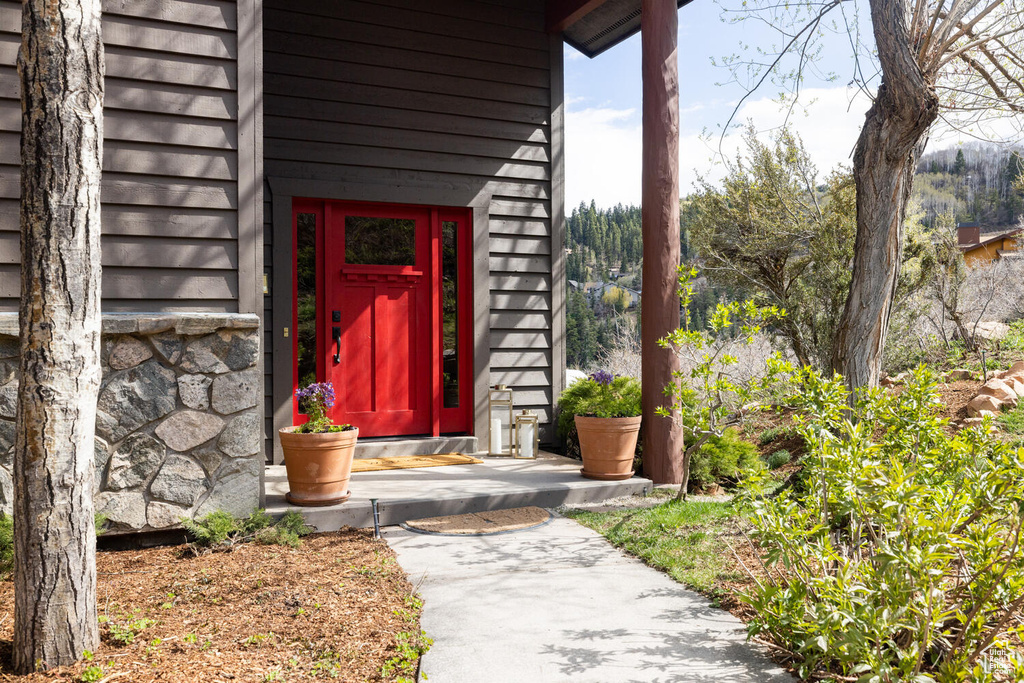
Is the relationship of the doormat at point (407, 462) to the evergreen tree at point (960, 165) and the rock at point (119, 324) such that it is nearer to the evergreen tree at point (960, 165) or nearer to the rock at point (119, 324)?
the rock at point (119, 324)

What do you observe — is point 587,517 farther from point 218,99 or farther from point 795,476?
point 218,99

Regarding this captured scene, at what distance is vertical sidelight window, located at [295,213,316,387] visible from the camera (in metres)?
5.88

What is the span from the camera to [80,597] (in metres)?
2.20

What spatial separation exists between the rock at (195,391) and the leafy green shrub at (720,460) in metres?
3.25

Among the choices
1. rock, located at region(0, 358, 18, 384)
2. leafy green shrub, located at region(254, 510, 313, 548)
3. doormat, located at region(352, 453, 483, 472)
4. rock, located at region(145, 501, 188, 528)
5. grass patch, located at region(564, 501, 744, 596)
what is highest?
rock, located at region(0, 358, 18, 384)

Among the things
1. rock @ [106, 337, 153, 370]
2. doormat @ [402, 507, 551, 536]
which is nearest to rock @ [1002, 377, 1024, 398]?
doormat @ [402, 507, 551, 536]

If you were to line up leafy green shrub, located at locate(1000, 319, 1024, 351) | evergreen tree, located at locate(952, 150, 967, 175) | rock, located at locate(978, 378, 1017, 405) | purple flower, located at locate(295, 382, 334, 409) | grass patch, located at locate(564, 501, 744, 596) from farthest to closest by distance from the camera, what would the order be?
1. evergreen tree, located at locate(952, 150, 967, 175)
2. leafy green shrub, located at locate(1000, 319, 1024, 351)
3. rock, located at locate(978, 378, 1017, 405)
4. purple flower, located at locate(295, 382, 334, 409)
5. grass patch, located at locate(564, 501, 744, 596)

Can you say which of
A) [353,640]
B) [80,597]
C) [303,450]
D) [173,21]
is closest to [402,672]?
[353,640]

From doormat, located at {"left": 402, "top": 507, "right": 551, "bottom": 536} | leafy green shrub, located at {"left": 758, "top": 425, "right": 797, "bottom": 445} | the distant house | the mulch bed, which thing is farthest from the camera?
the distant house

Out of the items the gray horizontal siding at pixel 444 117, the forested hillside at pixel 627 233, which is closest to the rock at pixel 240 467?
the gray horizontal siding at pixel 444 117

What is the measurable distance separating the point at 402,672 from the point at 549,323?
458 cm

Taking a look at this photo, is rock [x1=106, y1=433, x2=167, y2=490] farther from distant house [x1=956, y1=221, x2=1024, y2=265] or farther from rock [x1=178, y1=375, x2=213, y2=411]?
distant house [x1=956, y1=221, x2=1024, y2=265]

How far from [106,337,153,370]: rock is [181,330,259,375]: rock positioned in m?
0.18

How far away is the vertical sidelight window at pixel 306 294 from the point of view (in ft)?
19.3
